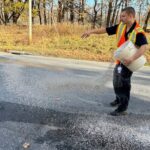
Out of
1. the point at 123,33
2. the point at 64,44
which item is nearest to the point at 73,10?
the point at 64,44

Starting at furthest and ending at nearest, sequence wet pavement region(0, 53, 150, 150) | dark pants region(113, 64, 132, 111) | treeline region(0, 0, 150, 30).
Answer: treeline region(0, 0, 150, 30) < dark pants region(113, 64, 132, 111) < wet pavement region(0, 53, 150, 150)

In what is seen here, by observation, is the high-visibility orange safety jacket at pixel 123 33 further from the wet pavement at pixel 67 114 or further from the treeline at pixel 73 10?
the treeline at pixel 73 10

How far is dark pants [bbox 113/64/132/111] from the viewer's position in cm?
512

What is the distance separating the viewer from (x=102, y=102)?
19.9 ft

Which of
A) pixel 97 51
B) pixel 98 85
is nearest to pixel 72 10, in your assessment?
pixel 97 51

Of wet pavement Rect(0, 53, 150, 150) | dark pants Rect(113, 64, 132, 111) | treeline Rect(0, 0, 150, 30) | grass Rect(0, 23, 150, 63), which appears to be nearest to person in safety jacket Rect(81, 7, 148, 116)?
dark pants Rect(113, 64, 132, 111)

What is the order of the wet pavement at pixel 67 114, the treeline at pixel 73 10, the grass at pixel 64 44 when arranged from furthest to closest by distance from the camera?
1. the treeline at pixel 73 10
2. the grass at pixel 64 44
3. the wet pavement at pixel 67 114

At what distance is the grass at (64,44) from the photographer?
13.7 m

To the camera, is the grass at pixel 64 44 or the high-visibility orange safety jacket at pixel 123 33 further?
the grass at pixel 64 44

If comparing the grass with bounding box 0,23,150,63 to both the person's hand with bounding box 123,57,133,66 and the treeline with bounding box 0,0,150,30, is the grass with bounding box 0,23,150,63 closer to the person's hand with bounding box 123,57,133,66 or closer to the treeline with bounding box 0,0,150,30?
the person's hand with bounding box 123,57,133,66

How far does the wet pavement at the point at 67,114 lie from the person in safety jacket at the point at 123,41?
300 mm

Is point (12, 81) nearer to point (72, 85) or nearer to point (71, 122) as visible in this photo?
point (72, 85)

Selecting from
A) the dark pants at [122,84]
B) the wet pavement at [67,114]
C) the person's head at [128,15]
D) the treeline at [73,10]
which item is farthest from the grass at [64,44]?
the treeline at [73,10]

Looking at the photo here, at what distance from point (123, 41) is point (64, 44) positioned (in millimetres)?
11538
